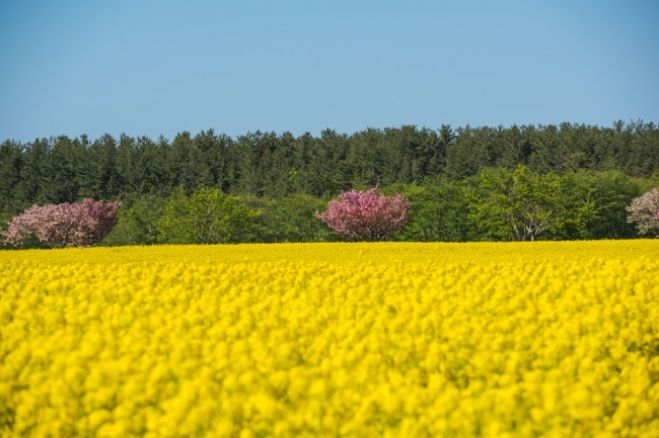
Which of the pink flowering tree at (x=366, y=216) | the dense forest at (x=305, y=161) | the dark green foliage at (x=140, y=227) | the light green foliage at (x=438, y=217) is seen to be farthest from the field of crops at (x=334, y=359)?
the dense forest at (x=305, y=161)

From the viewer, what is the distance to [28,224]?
67188 mm

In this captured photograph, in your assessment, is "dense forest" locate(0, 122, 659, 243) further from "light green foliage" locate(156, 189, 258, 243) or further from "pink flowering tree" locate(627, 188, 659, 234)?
"light green foliage" locate(156, 189, 258, 243)

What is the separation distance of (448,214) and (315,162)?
23.8m

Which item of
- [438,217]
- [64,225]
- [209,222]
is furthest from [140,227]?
[438,217]

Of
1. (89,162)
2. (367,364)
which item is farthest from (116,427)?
(89,162)

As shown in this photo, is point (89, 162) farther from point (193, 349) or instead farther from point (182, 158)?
point (193, 349)

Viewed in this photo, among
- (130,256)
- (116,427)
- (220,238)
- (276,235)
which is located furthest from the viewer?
(276,235)

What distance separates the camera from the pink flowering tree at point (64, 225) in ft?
218

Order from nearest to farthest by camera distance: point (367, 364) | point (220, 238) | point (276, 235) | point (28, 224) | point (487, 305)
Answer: point (367, 364) < point (487, 305) < point (220, 238) < point (276, 235) < point (28, 224)

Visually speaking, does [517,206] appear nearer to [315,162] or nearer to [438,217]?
[438,217]

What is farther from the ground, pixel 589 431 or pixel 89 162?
pixel 89 162

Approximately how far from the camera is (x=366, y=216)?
60000 mm

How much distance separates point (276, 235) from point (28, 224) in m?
20.0

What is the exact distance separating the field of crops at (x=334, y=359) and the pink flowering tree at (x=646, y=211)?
55074mm
